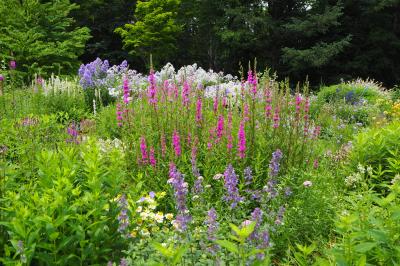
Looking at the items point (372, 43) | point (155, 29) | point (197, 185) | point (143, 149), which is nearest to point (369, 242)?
point (197, 185)

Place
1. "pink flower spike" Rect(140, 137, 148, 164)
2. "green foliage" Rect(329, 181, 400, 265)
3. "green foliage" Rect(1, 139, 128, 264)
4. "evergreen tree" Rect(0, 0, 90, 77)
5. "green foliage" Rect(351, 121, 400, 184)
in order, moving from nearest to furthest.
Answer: "green foliage" Rect(329, 181, 400, 265), "green foliage" Rect(1, 139, 128, 264), "pink flower spike" Rect(140, 137, 148, 164), "green foliage" Rect(351, 121, 400, 184), "evergreen tree" Rect(0, 0, 90, 77)

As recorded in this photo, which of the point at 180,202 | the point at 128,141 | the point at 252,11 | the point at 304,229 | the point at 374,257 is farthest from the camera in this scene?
the point at 252,11

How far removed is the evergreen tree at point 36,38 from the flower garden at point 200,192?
31.8ft

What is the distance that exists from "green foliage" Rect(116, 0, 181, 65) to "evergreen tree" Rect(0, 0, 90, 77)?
460cm

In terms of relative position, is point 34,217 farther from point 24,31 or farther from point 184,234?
point 24,31

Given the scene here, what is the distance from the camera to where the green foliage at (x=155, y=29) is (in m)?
23.0

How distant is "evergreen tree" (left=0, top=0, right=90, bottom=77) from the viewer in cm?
1625

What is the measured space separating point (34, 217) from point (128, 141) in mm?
2575

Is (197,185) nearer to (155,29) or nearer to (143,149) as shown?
(143,149)

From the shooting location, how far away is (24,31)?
17172 millimetres

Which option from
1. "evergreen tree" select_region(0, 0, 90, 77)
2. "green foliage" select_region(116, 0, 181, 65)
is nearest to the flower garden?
"evergreen tree" select_region(0, 0, 90, 77)

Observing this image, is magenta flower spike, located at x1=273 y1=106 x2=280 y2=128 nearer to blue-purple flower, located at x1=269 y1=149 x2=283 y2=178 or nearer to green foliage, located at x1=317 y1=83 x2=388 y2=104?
blue-purple flower, located at x1=269 y1=149 x2=283 y2=178

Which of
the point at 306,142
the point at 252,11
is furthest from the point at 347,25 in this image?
the point at 306,142

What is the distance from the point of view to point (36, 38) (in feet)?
54.5
